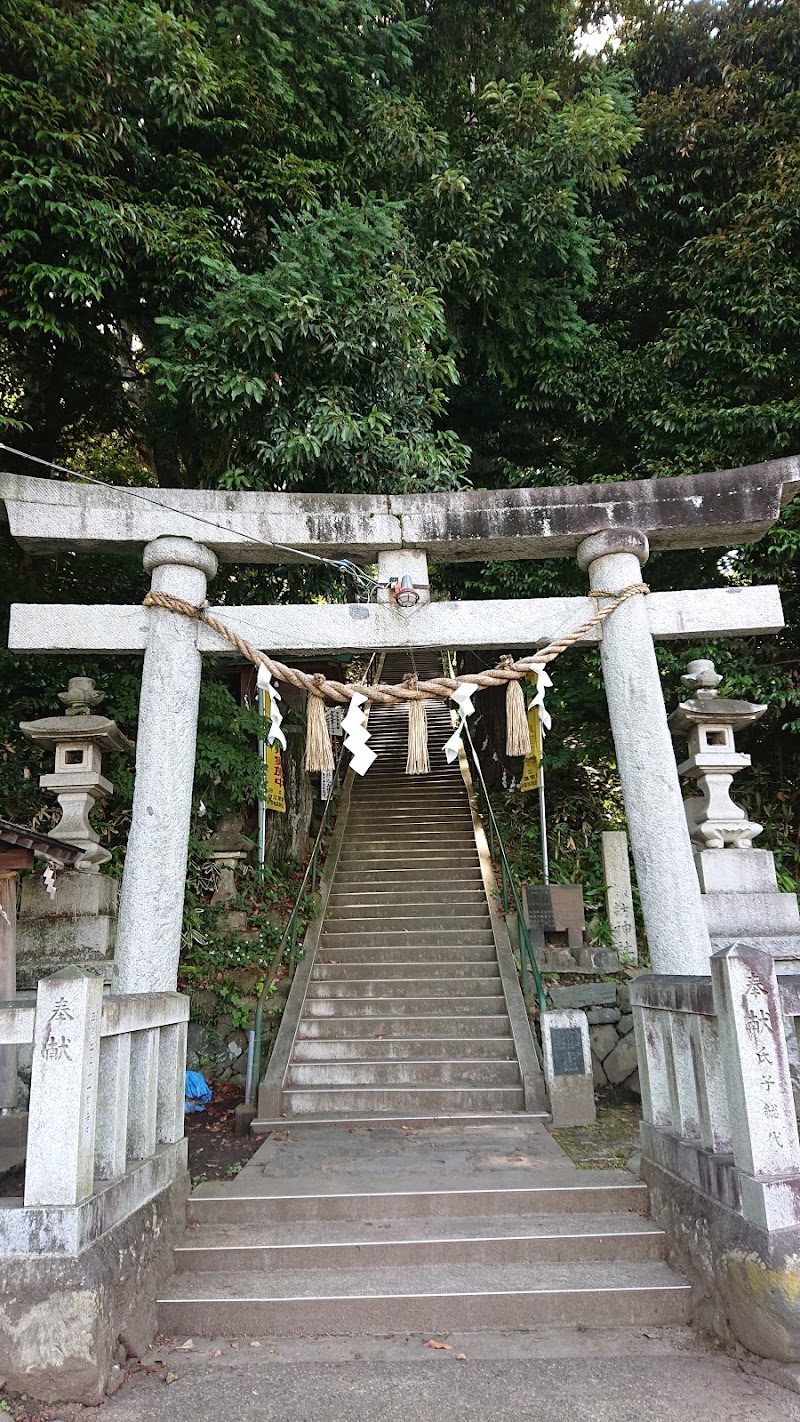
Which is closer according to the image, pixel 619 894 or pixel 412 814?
pixel 619 894

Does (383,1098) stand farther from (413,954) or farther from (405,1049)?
(413,954)

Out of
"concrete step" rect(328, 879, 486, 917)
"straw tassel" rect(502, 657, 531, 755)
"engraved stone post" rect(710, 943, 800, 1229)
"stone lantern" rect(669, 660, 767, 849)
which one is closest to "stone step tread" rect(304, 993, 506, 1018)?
"concrete step" rect(328, 879, 486, 917)

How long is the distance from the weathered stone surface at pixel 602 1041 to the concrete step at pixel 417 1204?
127 inches

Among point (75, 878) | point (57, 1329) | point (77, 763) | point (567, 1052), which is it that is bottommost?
point (57, 1329)

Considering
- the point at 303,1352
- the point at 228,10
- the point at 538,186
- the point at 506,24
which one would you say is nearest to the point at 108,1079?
the point at 303,1352

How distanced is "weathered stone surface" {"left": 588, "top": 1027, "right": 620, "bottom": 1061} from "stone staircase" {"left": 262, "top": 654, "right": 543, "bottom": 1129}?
0.84m

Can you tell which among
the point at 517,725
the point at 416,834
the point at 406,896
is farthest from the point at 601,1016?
the point at 416,834

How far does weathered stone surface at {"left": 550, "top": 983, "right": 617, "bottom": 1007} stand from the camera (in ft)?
25.1

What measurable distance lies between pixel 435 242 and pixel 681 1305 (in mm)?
8934

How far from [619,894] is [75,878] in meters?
5.67

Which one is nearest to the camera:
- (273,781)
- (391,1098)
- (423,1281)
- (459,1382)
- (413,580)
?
(459,1382)

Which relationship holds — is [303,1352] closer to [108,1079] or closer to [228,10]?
[108,1079]

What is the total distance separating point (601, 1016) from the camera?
302 inches

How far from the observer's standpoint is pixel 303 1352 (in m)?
3.43
